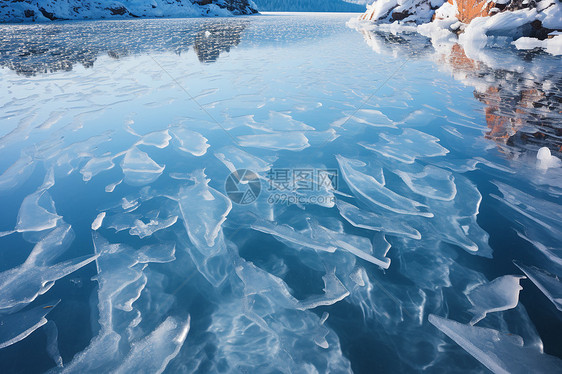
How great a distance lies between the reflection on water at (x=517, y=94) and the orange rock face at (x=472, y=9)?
19.7 feet

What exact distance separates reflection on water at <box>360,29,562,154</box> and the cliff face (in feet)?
147

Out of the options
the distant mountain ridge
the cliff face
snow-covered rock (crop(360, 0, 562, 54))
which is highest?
the distant mountain ridge

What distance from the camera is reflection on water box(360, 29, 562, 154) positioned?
121 inches

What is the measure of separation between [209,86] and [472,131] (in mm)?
4593

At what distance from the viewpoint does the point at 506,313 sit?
1.30 m

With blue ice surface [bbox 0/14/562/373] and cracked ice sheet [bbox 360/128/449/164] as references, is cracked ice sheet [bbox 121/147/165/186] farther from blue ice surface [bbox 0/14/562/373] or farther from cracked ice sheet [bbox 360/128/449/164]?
cracked ice sheet [bbox 360/128/449/164]

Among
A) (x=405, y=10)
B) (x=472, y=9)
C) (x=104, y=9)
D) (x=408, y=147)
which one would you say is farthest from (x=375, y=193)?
(x=104, y=9)

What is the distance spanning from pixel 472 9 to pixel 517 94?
1339 cm

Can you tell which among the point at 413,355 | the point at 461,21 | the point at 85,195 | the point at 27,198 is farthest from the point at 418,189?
the point at 461,21

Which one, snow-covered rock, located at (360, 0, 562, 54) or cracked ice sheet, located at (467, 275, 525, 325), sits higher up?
snow-covered rock, located at (360, 0, 562, 54)

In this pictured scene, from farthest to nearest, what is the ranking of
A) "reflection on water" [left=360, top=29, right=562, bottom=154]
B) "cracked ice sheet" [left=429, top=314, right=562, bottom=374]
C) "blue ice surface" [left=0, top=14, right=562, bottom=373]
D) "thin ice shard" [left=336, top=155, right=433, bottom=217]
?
"reflection on water" [left=360, top=29, right=562, bottom=154]
"thin ice shard" [left=336, top=155, right=433, bottom=217]
"blue ice surface" [left=0, top=14, right=562, bottom=373]
"cracked ice sheet" [left=429, top=314, right=562, bottom=374]

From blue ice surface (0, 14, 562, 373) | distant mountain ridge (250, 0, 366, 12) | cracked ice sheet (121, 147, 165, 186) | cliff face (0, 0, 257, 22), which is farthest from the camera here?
distant mountain ridge (250, 0, 366, 12)

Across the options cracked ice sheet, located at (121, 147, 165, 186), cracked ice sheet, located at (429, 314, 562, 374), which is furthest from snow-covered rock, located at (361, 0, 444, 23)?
cracked ice sheet, located at (429, 314, 562, 374)

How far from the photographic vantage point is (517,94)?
460cm
